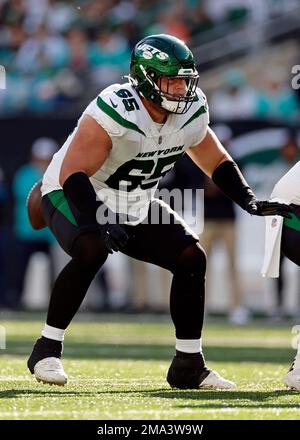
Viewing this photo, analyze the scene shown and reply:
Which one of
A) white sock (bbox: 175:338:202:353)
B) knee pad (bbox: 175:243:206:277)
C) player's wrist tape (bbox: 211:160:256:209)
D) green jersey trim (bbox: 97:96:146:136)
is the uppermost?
green jersey trim (bbox: 97:96:146:136)

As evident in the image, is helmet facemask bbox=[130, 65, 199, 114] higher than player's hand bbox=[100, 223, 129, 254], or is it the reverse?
helmet facemask bbox=[130, 65, 199, 114]

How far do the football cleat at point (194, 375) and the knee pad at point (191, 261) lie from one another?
414 mm

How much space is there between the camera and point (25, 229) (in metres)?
12.9

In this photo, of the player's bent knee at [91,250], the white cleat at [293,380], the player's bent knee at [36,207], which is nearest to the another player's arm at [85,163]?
the player's bent knee at [91,250]

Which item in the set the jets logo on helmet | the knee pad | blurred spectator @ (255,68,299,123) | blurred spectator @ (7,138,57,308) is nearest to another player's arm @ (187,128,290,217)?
the knee pad

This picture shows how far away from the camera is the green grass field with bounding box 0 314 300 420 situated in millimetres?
4480

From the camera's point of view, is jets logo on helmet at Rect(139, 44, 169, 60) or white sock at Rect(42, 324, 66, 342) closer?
jets logo on helmet at Rect(139, 44, 169, 60)

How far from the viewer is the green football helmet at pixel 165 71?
5395 millimetres

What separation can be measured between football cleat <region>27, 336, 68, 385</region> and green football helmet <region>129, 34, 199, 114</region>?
127 centimetres

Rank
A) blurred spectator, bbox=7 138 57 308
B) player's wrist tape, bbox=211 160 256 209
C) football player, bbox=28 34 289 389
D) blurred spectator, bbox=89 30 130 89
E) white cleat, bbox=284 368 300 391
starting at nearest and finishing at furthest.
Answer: football player, bbox=28 34 289 389
white cleat, bbox=284 368 300 391
player's wrist tape, bbox=211 160 256 209
blurred spectator, bbox=7 138 57 308
blurred spectator, bbox=89 30 130 89

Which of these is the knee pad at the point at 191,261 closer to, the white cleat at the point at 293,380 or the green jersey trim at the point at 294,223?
the green jersey trim at the point at 294,223

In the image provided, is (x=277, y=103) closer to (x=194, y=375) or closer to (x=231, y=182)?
(x=231, y=182)

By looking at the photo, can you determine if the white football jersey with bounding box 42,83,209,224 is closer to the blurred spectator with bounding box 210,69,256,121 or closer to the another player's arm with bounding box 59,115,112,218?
the another player's arm with bounding box 59,115,112,218
